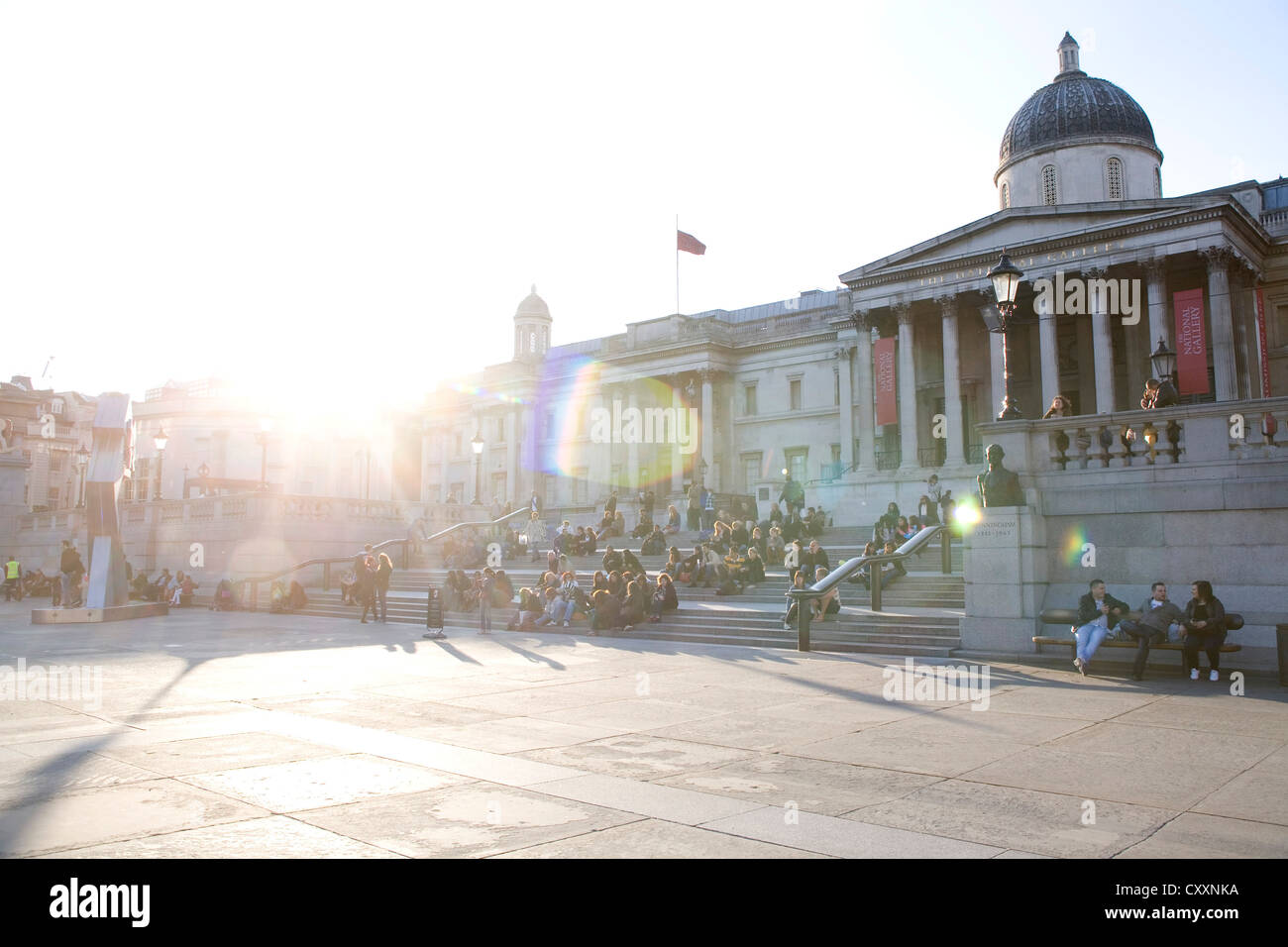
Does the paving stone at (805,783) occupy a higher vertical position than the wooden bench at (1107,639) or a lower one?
lower

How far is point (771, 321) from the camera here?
2170 inches

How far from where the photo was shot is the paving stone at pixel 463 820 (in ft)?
16.5

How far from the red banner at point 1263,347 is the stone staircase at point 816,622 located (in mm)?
21284

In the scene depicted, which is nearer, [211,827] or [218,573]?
[211,827]

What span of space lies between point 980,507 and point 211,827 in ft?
41.0

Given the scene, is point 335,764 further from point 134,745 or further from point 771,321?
point 771,321

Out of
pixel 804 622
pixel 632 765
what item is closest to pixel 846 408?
pixel 804 622

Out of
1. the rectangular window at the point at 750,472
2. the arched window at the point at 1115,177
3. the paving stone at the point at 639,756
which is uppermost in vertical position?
the arched window at the point at 1115,177

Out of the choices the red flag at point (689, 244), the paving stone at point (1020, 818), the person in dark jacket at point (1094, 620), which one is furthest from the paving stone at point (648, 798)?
the red flag at point (689, 244)

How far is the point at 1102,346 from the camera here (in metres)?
36.8

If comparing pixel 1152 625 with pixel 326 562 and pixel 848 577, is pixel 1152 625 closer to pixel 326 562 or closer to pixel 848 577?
pixel 848 577

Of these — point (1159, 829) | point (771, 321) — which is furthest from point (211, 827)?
point (771, 321)

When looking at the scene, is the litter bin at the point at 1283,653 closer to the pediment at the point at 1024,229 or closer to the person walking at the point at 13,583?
the pediment at the point at 1024,229

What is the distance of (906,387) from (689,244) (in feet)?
54.7
